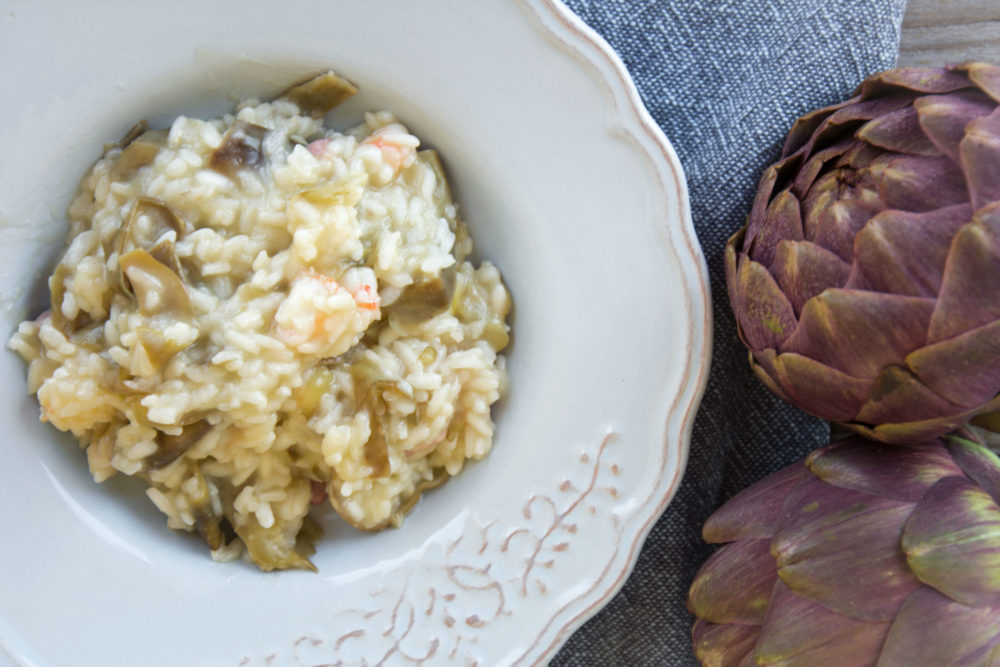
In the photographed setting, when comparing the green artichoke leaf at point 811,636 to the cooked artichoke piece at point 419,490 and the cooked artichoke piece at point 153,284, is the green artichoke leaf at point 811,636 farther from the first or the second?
the cooked artichoke piece at point 153,284

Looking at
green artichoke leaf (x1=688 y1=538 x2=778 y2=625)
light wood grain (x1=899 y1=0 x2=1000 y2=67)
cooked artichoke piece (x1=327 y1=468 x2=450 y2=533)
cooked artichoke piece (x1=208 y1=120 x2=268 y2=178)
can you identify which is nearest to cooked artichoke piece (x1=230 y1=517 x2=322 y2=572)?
cooked artichoke piece (x1=327 y1=468 x2=450 y2=533)

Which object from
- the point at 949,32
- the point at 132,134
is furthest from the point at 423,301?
the point at 949,32

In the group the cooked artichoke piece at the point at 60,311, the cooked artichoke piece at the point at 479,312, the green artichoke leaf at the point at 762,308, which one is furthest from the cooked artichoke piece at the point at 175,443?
the green artichoke leaf at the point at 762,308

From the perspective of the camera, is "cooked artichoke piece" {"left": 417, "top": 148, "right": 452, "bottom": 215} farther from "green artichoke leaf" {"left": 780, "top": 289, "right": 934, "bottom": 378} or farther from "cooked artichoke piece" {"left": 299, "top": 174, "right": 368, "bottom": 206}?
"green artichoke leaf" {"left": 780, "top": 289, "right": 934, "bottom": 378}

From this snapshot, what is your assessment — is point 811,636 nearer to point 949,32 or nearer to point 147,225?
point 147,225

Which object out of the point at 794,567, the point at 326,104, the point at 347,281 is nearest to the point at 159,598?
the point at 347,281
